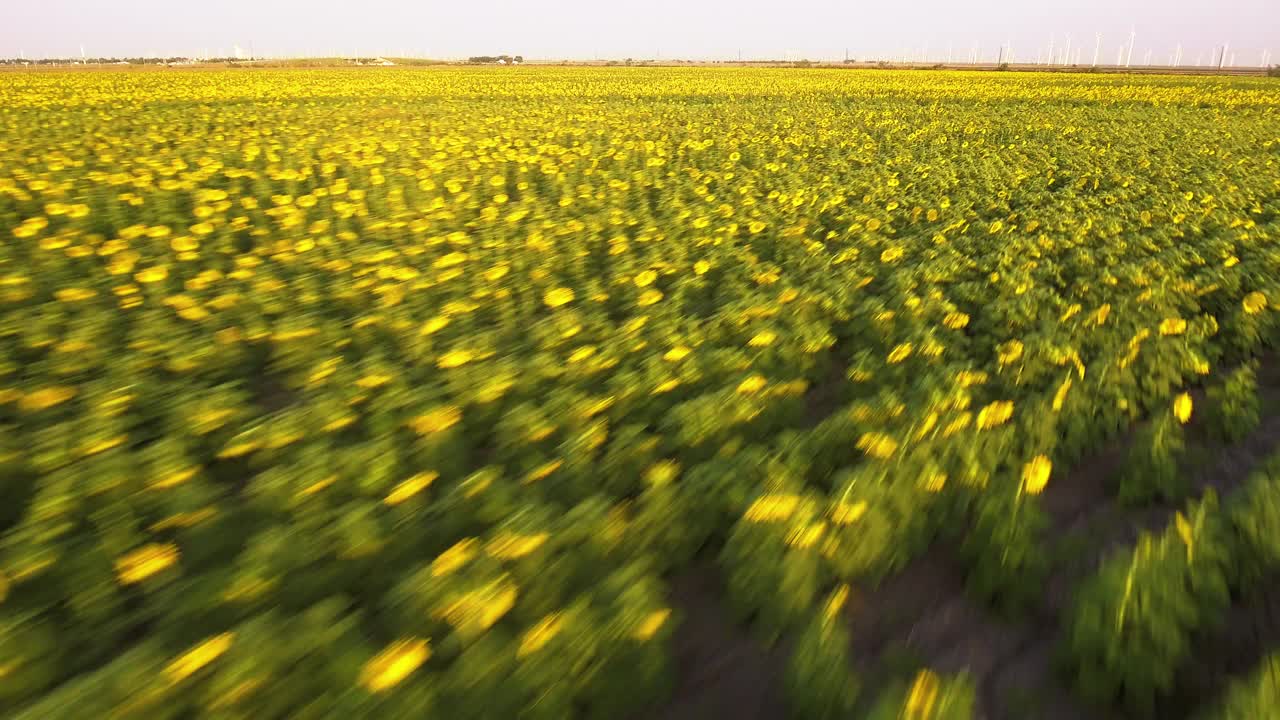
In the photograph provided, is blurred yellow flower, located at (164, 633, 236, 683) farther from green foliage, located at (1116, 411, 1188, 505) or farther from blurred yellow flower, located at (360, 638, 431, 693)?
green foliage, located at (1116, 411, 1188, 505)

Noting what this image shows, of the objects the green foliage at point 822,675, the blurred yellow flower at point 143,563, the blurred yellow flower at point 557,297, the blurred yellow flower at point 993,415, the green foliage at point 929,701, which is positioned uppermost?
the blurred yellow flower at point 557,297

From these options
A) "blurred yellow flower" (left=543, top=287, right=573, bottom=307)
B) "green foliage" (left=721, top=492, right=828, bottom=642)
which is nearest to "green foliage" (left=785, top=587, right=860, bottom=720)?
"green foliage" (left=721, top=492, right=828, bottom=642)

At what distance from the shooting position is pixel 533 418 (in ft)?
9.48

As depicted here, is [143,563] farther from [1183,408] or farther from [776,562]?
[1183,408]

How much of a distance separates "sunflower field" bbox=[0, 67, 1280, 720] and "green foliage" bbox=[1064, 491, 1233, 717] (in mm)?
28

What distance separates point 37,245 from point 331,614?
5.41 m

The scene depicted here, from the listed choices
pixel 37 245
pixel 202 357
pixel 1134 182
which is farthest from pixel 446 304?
pixel 1134 182

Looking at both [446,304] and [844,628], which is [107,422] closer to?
[446,304]

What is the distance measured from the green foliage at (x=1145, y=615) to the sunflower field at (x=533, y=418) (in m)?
0.03

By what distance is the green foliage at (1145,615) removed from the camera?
175 cm

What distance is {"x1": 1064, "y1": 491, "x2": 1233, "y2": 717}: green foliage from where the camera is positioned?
1.75 meters

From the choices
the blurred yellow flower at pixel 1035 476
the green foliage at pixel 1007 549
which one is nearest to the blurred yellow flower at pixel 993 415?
the blurred yellow flower at pixel 1035 476

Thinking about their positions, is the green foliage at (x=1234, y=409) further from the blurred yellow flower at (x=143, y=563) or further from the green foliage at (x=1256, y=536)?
the blurred yellow flower at (x=143, y=563)

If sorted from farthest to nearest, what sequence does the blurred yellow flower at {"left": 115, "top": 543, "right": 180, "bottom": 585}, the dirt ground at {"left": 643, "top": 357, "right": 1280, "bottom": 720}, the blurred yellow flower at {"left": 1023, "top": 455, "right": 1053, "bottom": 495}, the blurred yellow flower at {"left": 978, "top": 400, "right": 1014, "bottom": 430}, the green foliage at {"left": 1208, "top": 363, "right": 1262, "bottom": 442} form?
the green foliage at {"left": 1208, "top": 363, "right": 1262, "bottom": 442}, the blurred yellow flower at {"left": 978, "top": 400, "right": 1014, "bottom": 430}, the blurred yellow flower at {"left": 1023, "top": 455, "right": 1053, "bottom": 495}, the blurred yellow flower at {"left": 115, "top": 543, "right": 180, "bottom": 585}, the dirt ground at {"left": 643, "top": 357, "right": 1280, "bottom": 720}
